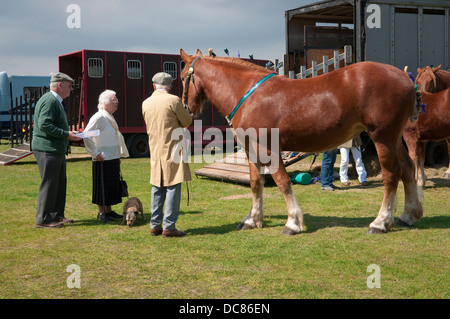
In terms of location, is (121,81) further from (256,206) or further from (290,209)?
(290,209)

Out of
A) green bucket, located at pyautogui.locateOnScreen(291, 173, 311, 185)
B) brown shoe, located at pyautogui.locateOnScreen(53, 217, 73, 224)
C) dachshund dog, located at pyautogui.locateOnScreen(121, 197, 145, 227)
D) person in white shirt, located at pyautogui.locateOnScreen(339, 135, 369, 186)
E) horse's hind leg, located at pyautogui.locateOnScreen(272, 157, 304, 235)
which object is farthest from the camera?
green bucket, located at pyautogui.locateOnScreen(291, 173, 311, 185)

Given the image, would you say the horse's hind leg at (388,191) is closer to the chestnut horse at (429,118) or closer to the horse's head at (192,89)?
the horse's head at (192,89)

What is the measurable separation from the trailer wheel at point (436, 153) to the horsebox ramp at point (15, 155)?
1172 centimetres

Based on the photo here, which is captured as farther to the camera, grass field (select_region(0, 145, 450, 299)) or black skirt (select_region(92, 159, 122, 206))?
black skirt (select_region(92, 159, 122, 206))

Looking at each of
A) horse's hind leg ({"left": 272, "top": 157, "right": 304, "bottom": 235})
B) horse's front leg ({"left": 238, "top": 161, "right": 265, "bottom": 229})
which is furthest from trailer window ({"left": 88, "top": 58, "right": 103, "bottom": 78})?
horse's hind leg ({"left": 272, "top": 157, "right": 304, "bottom": 235})

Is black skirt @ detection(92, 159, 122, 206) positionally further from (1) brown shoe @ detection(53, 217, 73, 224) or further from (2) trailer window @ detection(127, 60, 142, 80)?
(2) trailer window @ detection(127, 60, 142, 80)

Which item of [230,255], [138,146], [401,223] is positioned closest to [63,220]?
[230,255]

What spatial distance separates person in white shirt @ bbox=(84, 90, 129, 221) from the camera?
6980 mm

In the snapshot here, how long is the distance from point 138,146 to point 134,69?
2.90m

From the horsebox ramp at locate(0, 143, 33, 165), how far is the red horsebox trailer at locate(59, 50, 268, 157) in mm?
1849

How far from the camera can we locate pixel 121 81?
698 inches

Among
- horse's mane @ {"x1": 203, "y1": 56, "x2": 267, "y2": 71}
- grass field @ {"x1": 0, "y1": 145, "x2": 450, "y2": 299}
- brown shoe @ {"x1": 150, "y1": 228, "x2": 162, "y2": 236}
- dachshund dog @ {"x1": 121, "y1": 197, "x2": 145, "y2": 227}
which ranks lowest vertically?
grass field @ {"x1": 0, "y1": 145, "x2": 450, "y2": 299}

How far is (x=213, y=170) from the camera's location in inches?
449
